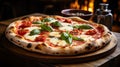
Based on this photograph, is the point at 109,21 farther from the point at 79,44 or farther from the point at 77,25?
the point at 79,44

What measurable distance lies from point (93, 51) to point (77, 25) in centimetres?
48

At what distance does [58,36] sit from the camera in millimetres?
1656

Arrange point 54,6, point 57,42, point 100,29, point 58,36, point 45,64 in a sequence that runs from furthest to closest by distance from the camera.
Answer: point 54,6, point 100,29, point 58,36, point 57,42, point 45,64

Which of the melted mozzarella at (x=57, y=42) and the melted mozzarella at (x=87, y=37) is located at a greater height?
the melted mozzarella at (x=57, y=42)

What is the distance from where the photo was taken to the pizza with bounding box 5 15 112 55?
4.68ft

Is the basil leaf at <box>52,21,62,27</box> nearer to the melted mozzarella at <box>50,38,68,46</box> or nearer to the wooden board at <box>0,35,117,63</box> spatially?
the melted mozzarella at <box>50,38,68,46</box>

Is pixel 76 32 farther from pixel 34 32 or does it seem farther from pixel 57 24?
pixel 34 32

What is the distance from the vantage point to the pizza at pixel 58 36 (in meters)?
1.43

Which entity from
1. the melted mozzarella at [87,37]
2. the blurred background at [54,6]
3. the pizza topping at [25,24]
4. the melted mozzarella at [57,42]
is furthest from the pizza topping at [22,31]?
the blurred background at [54,6]

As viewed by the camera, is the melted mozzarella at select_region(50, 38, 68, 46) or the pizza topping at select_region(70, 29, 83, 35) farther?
the pizza topping at select_region(70, 29, 83, 35)

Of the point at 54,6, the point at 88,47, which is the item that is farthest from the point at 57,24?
the point at 54,6

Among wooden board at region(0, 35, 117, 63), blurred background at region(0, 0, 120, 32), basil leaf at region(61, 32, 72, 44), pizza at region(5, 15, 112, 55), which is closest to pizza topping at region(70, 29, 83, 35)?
pizza at region(5, 15, 112, 55)

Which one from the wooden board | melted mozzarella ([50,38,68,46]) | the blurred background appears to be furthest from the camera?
the blurred background

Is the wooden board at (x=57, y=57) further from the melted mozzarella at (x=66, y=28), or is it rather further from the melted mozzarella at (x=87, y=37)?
the melted mozzarella at (x=66, y=28)
